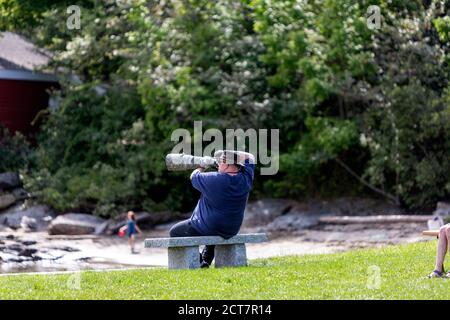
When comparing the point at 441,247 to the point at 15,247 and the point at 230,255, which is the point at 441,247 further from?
the point at 15,247

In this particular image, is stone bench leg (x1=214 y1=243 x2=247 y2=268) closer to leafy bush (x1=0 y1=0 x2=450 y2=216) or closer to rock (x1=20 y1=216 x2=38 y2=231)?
leafy bush (x1=0 y1=0 x2=450 y2=216)

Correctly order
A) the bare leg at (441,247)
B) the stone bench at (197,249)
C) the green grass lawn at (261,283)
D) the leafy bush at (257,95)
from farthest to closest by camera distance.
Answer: the leafy bush at (257,95) → the stone bench at (197,249) → the bare leg at (441,247) → the green grass lawn at (261,283)

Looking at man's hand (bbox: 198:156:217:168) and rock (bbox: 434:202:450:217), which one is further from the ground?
man's hand (bbox: 198:156:217:168)

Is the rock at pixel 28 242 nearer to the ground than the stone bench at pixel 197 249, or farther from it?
nearer to the ground

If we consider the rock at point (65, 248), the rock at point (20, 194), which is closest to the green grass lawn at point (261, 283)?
the rock at point (65, 248)

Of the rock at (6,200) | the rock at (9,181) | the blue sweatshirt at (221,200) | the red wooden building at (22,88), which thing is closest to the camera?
the blue sweatshirt at (221,200)

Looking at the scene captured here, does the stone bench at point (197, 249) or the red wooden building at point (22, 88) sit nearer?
the stone bench at point (197, 249)

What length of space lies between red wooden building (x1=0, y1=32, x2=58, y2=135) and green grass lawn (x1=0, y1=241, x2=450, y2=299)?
76.3ft

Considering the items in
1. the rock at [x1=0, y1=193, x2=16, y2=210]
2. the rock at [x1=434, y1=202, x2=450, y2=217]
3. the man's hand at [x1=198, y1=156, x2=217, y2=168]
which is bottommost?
the rock at [x1=0, y1=193, x2=16, y2=210]

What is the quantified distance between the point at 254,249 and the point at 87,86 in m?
10.4

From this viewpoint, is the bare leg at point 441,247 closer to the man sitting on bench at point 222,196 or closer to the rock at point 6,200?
the man sitting on bench at point 222,196

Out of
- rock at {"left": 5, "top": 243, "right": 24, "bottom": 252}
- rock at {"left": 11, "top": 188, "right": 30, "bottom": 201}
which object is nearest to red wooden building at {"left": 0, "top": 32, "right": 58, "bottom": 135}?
rock at {"left": 11, "top": 188, "right": 30, "bottom": 201}

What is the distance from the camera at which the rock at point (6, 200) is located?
30516 millimetres

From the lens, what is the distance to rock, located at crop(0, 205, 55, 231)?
94.3ft
